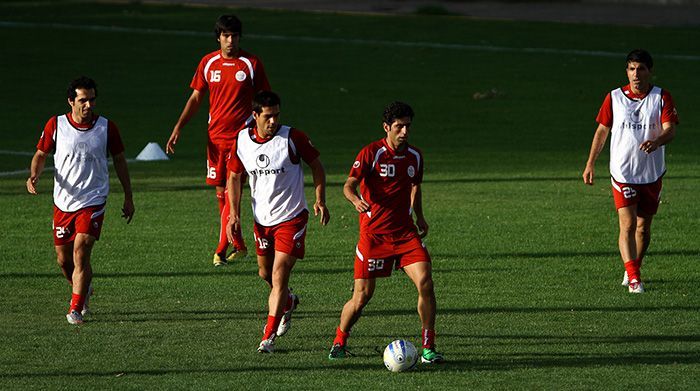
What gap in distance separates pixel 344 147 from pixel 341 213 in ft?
21.8

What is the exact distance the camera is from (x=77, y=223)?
11922 millimetres

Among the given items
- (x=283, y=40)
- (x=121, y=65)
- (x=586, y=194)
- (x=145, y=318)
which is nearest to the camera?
(x=145, y=318)

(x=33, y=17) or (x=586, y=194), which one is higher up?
(x=33, y=17)

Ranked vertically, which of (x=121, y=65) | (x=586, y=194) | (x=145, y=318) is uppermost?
(x=121, y=65)

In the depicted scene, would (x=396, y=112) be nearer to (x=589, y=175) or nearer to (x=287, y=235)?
(x=287, y=235)

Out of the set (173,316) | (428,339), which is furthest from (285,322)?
(428,339)

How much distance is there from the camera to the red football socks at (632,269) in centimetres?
1332

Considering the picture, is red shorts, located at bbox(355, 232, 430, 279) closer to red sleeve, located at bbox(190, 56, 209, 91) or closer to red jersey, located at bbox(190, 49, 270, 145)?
red jersey, located at bbox(190, 49, 270, 145)

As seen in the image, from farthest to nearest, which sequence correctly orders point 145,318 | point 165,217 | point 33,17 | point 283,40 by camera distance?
point 33,17
point 283,40
point 165,217
point 145,318

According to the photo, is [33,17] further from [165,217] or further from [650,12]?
[165,217]

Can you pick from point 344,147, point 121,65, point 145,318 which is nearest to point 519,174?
point 344,147

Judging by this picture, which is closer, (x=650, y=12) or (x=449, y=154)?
(x=449, y=154)

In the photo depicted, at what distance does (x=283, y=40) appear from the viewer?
134ft

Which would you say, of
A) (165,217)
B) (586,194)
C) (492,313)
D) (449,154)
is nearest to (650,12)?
(449,154)
